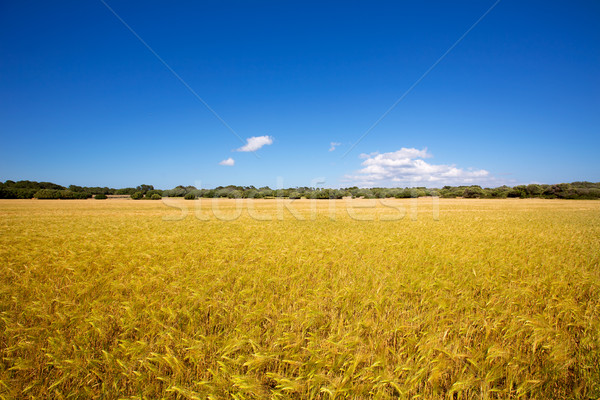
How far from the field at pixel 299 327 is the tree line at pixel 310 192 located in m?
68.6

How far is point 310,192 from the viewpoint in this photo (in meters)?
77.0

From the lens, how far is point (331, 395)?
2072 mm

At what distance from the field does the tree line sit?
6858cm

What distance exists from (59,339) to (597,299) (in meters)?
8.58

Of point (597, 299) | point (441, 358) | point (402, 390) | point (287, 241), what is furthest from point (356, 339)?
point (287, 241)

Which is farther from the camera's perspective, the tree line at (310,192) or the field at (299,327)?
the tree line at (310,192)

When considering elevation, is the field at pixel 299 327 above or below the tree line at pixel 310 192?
below

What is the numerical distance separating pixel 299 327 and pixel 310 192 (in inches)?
2912

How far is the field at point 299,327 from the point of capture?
2301mm

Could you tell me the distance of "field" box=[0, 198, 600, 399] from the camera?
90.6 inches

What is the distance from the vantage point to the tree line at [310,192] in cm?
6397

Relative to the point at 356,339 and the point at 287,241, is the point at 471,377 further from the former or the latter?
the point at 287,241

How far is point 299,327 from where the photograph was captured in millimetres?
3248

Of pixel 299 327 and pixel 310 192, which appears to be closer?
pixel 299 327
